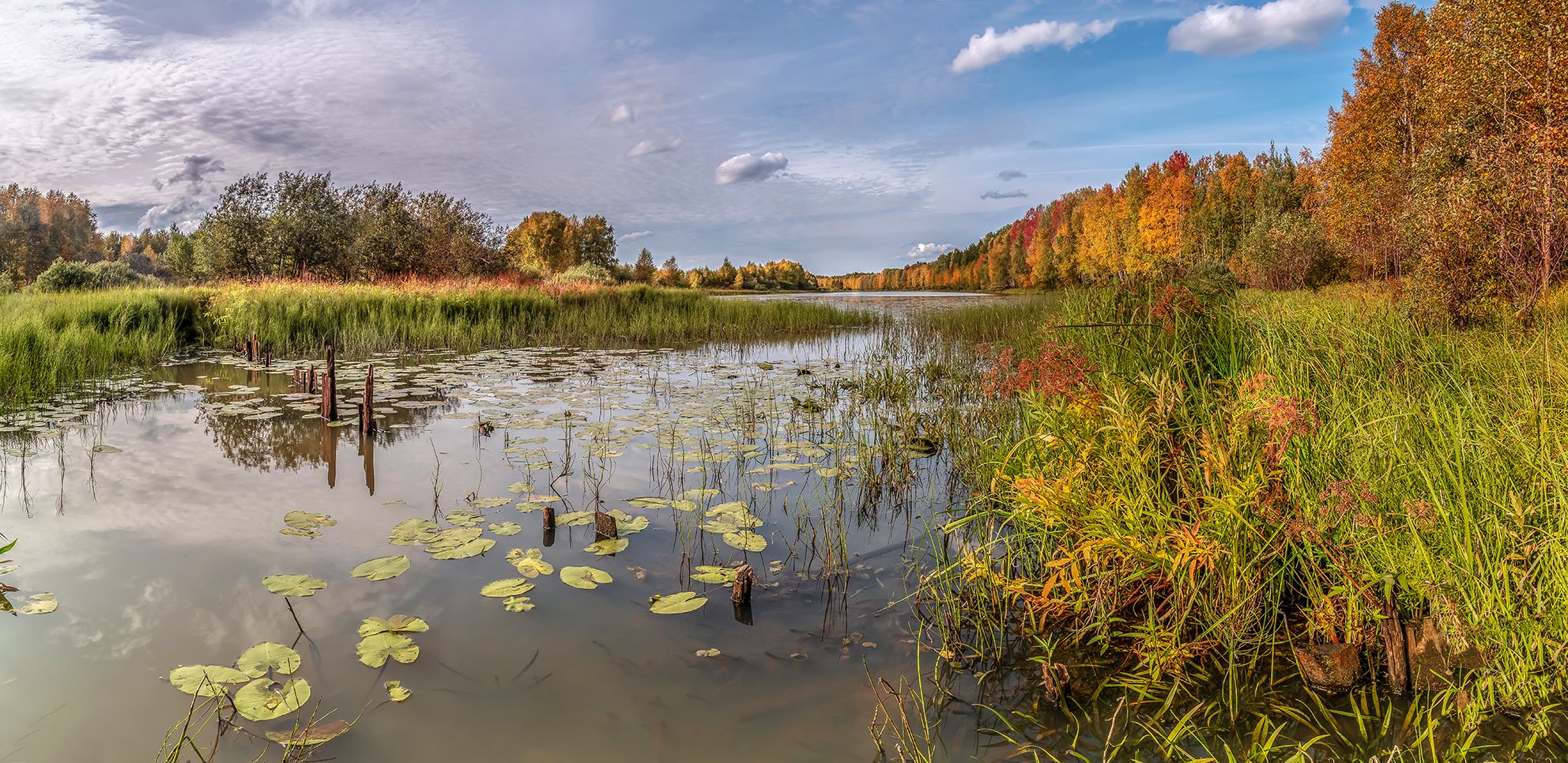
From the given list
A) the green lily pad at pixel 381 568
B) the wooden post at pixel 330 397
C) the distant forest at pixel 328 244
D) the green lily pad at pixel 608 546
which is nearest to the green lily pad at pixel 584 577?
the green lily pad at pixel 608 546

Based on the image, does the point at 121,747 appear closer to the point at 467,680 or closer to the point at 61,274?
the point at 467,680

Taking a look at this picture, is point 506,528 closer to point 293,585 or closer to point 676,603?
point 293,585

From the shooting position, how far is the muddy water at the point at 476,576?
2.57 m

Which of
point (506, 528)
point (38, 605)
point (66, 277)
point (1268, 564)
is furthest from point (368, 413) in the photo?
point (66, 277)

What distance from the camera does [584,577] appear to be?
3.62m

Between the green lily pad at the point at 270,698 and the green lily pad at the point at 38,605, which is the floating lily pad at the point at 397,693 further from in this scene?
the green lily pad at the point at 38,605

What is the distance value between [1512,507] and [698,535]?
11.8ft

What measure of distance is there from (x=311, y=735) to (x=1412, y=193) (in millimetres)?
27351

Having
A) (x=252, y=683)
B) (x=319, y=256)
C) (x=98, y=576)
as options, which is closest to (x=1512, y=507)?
(x=252, y=683)

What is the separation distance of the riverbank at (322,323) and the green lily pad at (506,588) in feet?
25.5

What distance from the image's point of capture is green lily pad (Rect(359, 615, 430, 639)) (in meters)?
3.10

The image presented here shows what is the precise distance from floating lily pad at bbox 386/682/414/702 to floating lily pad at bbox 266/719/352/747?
187 mm

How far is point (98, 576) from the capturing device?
12.0 feet

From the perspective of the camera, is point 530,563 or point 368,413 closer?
point 530,563
